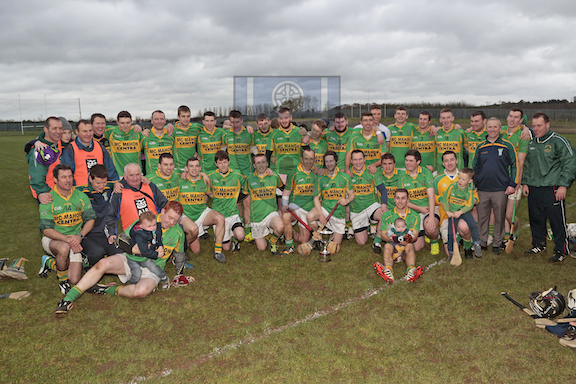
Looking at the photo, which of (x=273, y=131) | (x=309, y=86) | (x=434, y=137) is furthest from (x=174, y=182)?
(x=309, y=86)

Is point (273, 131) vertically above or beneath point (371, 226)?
above

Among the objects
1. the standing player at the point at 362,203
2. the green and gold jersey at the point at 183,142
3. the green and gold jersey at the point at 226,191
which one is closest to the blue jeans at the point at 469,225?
the standing player at the point at 362,203

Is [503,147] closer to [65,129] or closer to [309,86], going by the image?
[65,129]

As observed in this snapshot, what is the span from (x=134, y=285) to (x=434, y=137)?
664cm

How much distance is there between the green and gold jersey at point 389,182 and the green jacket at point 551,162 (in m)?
2.30

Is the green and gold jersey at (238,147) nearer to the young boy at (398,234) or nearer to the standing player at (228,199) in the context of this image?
the standing player at (228,199)

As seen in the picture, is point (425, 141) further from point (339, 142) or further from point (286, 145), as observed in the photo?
point (286, 145)

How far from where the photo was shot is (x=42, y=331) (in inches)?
187

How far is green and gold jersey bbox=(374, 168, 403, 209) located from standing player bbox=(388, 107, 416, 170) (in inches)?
40.8

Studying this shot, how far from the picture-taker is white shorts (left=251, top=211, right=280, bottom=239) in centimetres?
756

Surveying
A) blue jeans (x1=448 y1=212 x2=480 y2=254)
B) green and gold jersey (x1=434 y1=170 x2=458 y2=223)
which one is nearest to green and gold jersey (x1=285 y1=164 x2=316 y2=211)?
green and gold jersey (x1=434 y1=170 x2=458 y2=223)

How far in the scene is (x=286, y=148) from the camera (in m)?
8.67

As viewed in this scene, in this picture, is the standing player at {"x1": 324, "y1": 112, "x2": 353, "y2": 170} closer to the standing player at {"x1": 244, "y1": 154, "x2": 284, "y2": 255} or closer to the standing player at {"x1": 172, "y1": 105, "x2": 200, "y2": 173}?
the standing player at {"x1": 244, "y1": 154, "x2": 284, "y2": 255}

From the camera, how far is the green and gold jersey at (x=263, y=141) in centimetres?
879
